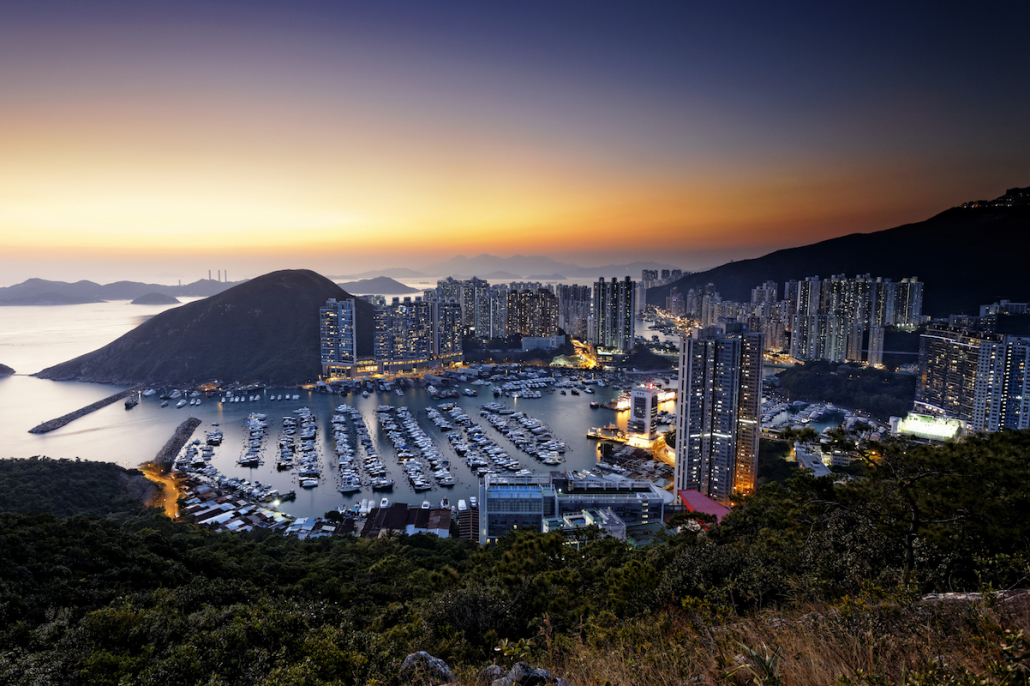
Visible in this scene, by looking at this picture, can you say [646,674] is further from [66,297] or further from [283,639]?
[66,297]

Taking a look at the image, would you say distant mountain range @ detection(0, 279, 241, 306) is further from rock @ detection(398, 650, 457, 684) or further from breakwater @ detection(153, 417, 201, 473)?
rock @ detection(398, 650, 457, 684)

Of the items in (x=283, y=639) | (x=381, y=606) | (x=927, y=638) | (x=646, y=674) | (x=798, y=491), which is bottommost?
(x=381, y=606)

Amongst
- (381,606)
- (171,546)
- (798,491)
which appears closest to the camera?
(798,491)

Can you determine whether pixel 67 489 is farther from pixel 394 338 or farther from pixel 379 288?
pixel 379 288

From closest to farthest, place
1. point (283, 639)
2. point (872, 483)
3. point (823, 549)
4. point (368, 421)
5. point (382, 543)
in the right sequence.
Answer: point (283, 639)
point (823, 549)
point (872, 483)
point (382, 543)
point (368, 421)

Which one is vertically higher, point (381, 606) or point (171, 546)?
point (171, 546)

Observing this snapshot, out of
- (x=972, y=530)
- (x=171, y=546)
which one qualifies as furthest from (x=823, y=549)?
(x=171, y=546)

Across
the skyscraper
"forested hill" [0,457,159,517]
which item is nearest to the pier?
the skyscraper

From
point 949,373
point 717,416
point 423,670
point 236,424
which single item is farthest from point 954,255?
point 236,424
